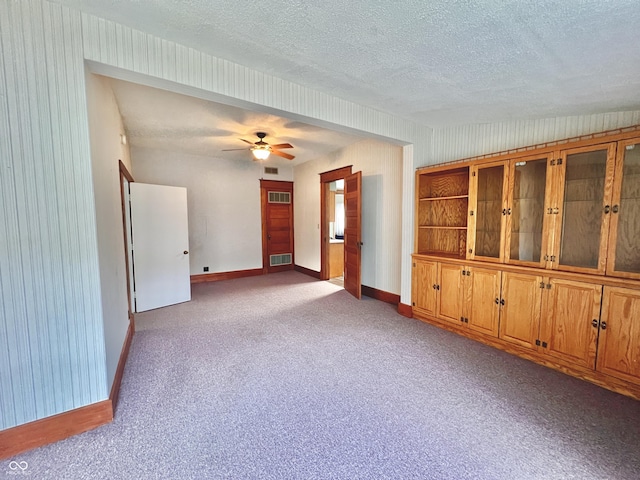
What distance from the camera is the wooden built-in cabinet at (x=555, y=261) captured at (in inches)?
87.9

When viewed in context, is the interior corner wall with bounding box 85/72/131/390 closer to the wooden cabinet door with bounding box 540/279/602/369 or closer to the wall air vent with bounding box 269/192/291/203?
the wooden cabinet door with bounding box 540/279/602/369

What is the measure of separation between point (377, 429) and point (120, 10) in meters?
3.13

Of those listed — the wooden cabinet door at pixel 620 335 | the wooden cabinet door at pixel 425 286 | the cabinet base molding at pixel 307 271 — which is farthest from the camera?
the cabinet base molding at pixel 307 271

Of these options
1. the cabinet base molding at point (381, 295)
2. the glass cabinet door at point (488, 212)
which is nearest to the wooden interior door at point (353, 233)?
the cabinet base molding at point (381, 295)

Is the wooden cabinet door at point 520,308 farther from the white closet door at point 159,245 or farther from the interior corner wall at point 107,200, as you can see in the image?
the white closet door at point 159,245

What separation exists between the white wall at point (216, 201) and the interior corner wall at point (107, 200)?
108 inches

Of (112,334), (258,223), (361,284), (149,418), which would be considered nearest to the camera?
(149,418)

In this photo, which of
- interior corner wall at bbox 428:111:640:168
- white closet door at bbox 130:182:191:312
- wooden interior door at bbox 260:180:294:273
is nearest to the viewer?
interior corner wall at bbox 428:111:640:168

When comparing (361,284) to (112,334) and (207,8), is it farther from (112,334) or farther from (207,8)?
(207,8)

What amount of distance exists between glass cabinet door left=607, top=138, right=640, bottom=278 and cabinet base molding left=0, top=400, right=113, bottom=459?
4.07 meters

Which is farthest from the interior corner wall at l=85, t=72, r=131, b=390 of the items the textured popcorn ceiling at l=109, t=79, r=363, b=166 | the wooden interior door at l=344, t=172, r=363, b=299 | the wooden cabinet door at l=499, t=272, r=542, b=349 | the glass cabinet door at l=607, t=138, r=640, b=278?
the glass cabinet door at l=607, t=138, r=640, b=278

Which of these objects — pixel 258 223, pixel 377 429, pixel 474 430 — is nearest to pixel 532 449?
pixel 474 430

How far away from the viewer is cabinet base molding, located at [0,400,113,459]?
5.35 feet

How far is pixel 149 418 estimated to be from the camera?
6.38ft
